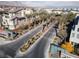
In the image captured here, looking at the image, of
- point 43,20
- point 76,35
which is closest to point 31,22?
point 43,20

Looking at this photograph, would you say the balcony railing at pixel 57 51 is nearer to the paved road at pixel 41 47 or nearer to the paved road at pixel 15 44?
the paved road at pixel 41 47

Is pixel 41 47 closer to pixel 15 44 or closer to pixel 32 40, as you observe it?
pixel 32 40

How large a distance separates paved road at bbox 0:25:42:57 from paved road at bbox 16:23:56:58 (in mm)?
80

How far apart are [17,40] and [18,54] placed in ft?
0.37

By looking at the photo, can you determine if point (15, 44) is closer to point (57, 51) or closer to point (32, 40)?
point (32, 40)

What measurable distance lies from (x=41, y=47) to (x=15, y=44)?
21cm

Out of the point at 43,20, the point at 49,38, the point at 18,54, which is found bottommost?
the point at 18,54

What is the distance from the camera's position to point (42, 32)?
210cm

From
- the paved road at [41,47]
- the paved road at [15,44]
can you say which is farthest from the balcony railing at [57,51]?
the paved road at [15,44]

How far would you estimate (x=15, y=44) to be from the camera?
6.89 feet

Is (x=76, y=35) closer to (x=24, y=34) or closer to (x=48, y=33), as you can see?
(x=48, y=33)

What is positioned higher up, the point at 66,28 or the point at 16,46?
the point at 66,28

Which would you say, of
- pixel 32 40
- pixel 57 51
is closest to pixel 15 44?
pixel 32 40

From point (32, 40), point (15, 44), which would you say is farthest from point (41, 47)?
point (15, 44)
